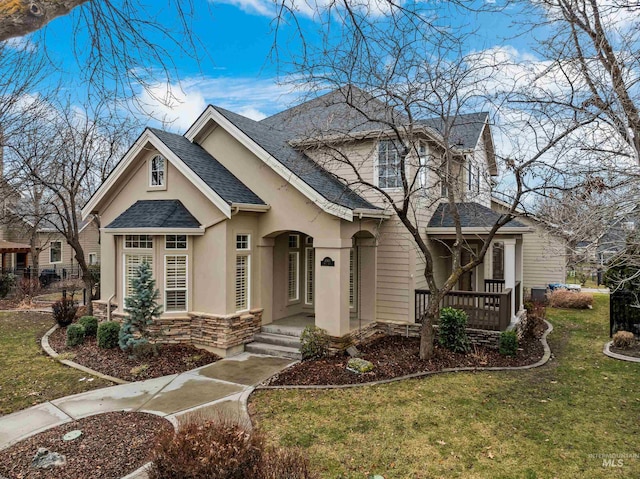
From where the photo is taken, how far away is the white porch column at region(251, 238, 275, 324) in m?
11.4

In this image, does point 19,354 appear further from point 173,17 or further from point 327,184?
point 173,17

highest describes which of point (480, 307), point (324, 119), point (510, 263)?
point (324, 119)

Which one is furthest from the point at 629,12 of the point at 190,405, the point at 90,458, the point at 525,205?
the point at 90,458

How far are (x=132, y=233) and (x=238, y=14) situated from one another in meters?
Result: 7.40

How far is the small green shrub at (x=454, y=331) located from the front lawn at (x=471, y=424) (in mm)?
1412

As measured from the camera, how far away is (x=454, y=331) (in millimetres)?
10203

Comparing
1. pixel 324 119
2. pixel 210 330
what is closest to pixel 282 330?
pixel 210 330

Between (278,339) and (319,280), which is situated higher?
(319,280)

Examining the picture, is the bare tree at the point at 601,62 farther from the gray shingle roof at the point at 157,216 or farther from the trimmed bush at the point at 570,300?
the trimmed bush at the point at 570,300

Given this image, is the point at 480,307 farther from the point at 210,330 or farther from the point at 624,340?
the point at 210,330

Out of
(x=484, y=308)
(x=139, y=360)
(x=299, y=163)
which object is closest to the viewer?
(x=139, y=360)

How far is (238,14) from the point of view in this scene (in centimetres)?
489

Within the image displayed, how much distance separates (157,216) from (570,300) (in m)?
17.4

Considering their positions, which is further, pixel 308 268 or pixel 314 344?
pixel 308 268
